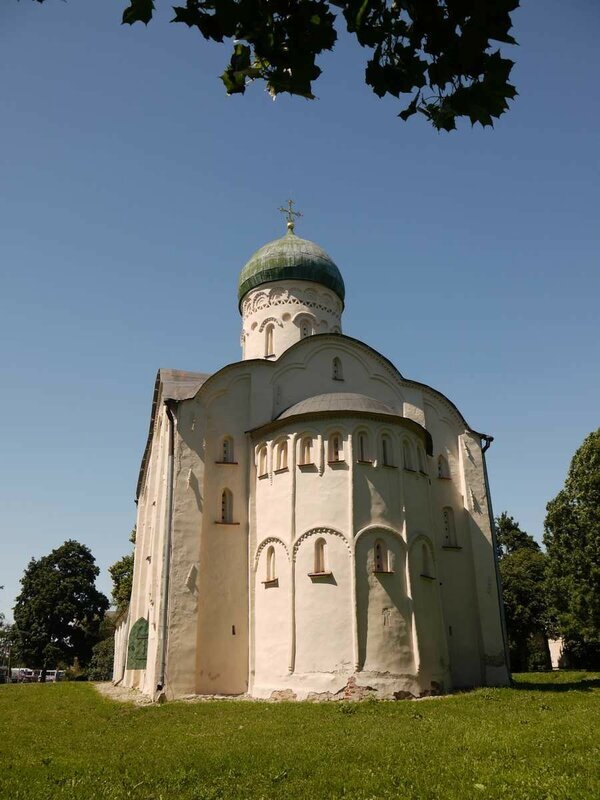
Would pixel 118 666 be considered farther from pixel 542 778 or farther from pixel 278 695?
pixel 542 778

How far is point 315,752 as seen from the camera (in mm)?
7551

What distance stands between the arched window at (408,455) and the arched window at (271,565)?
3968 millimetres

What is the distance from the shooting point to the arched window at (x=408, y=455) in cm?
1623

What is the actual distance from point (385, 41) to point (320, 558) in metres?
12.5

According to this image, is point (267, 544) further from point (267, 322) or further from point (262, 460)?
point (267, 322)

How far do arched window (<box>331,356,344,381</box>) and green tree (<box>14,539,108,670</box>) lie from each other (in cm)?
2819

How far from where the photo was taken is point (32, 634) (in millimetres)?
38188

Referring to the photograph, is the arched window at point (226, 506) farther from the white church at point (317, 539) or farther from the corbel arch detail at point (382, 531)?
the corbel arch detail at point (382, 531)

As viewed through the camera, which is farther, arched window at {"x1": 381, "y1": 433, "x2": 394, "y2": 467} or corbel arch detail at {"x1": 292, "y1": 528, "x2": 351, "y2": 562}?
arched window at {"x1": 381, "y1": 433, "x2": 394, "y2": 467}

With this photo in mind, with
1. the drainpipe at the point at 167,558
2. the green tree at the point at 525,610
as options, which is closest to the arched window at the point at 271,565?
the drainpipe at the point at 167,558

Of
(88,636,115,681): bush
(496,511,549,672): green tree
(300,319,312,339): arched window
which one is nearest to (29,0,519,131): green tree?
(300,319,312,339): arched window

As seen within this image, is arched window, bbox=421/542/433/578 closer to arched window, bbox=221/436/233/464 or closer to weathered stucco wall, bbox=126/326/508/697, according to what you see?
weathered stucco wall, bbox=126/326/508/697

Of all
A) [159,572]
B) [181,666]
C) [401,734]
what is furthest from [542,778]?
[159,572]

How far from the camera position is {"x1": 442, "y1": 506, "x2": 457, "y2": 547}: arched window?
1830cm
